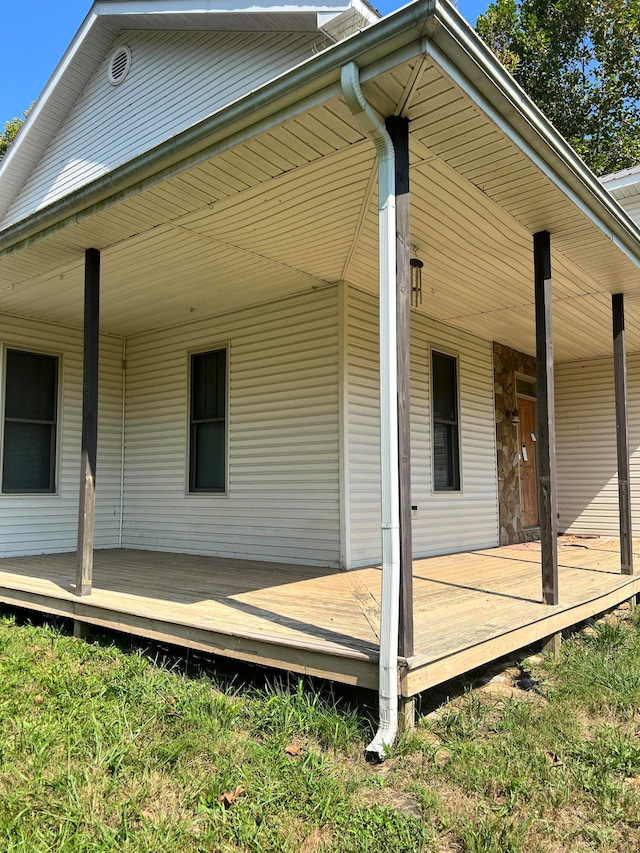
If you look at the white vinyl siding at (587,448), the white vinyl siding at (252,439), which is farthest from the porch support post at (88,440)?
the white vinyl siding at (587,448)

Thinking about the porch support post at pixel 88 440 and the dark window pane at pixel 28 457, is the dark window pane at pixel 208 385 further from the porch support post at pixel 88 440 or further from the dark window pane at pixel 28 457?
the porch support post at pixel 88 440

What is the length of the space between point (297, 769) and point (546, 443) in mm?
2674

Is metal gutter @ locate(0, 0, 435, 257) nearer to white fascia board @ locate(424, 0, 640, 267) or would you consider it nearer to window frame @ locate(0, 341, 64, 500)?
white fascia board @ locate(424, 0, 640, 267)

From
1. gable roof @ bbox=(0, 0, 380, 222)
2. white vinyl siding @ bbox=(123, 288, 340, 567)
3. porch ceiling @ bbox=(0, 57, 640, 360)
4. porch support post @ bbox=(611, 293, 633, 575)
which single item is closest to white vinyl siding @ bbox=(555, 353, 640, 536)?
porch ceiling @ bbox=(0, 57, 640, 360)

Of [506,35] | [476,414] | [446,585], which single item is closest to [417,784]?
[446,585]

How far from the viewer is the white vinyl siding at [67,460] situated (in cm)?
711

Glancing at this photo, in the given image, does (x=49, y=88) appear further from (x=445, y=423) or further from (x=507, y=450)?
(x=507, y=450)

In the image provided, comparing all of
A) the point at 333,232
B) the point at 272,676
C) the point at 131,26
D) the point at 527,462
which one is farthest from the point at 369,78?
the point at 527,462

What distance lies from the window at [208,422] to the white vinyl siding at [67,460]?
125cm

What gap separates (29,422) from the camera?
7289 mm

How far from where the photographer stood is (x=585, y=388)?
9.93 m

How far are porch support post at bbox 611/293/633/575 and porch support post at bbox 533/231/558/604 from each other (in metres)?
1.84

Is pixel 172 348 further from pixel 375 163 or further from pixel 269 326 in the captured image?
pixel 375 163

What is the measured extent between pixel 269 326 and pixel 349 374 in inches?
45.3
